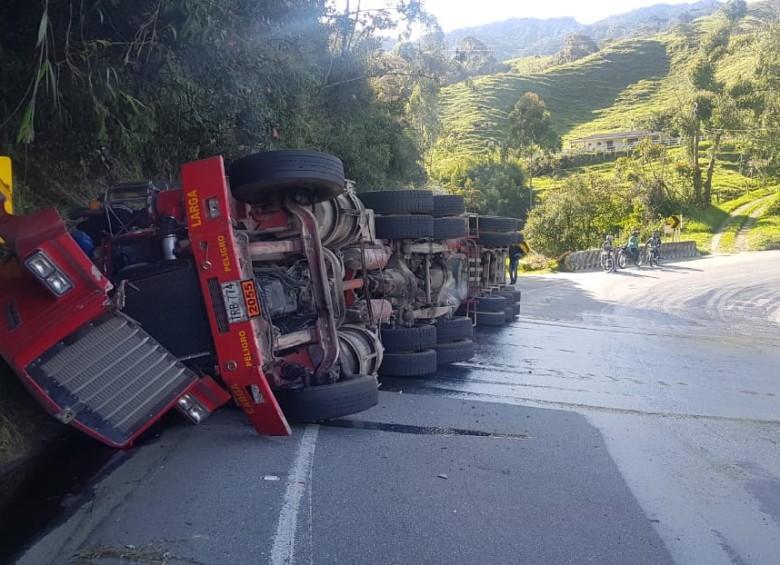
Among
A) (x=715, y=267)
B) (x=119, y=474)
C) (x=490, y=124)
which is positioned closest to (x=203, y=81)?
(x=119, y=474)

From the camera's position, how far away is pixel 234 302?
390 centimetres

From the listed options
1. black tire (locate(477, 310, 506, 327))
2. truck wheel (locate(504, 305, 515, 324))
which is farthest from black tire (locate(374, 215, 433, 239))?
truck wheel (locate(504, 305, 515, 324))

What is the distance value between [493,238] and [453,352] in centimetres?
389

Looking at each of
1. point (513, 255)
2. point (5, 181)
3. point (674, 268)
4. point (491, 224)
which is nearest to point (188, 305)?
point (5, 181)

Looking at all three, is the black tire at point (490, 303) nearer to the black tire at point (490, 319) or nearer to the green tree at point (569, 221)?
the black tire at point (490, 319)

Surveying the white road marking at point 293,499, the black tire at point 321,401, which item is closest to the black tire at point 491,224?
the black tire at point 321,401

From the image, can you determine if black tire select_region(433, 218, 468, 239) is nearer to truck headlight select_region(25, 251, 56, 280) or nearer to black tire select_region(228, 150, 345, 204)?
black tire select_region(228, 150, 345, 204)

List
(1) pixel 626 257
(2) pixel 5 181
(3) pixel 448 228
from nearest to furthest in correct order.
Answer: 1. (2) pixel 5 181
2. (3) pixel 448 228
3. (1) pixel 626 257

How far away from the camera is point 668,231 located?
122 feet

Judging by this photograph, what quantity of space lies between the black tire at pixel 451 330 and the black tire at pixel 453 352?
0.07m

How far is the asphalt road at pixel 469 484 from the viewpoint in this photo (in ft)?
10.2

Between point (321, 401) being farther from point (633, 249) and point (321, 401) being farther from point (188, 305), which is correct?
point (633, 249)

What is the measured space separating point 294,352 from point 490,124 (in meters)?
83.3

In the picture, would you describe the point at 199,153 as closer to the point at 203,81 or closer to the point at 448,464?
the point at 203,81
